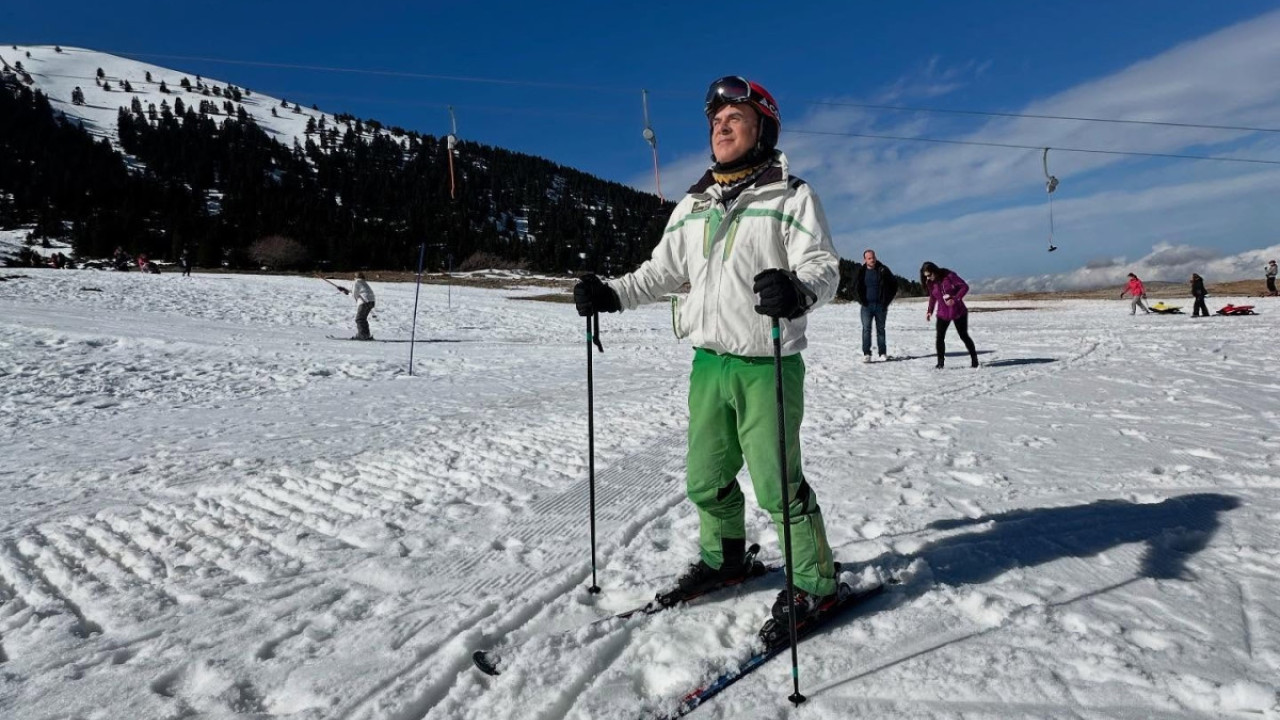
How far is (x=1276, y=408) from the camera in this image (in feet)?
22.1

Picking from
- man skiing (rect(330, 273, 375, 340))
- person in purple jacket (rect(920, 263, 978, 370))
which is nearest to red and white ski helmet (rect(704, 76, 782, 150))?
person in purple jacket (rect(920, 263, 978, 370))

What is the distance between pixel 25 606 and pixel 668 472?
12.2 feet

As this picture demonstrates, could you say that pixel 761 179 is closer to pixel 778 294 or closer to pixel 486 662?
pixel 778 294

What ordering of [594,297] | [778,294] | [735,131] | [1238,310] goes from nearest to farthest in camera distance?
[778,294]
[735,131]
[594,297]
[1238,310]

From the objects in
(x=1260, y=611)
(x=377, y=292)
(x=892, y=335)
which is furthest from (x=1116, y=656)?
(x=377, y=292)

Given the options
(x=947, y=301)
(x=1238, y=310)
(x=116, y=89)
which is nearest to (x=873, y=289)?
(x=947, y=301)

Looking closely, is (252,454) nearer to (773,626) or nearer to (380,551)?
(380,551)

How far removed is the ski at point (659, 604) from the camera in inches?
95.9

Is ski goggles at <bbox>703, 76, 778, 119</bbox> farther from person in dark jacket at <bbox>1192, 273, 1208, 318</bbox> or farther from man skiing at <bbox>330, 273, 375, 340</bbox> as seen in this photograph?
person in dark jacket at <bbox>1192, 273, 1208, 318</bbox>

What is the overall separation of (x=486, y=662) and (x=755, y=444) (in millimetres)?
1296

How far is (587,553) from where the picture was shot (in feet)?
11.7

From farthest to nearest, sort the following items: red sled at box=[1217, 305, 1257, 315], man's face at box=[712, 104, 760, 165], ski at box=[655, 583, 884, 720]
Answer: red sled at box=[1217, 305, 1257, 315]
man's face at box=[712, 104, 760, 165]
ski at box=[655, 583, 884, 720]

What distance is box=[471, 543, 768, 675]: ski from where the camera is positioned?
2436 millimetres

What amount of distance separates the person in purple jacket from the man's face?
9.14 meters
